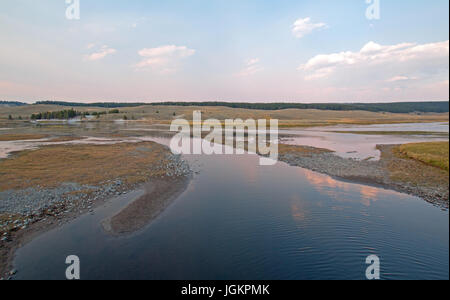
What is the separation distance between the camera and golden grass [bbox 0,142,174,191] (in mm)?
15305

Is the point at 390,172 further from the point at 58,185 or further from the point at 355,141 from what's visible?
the point at 58,185

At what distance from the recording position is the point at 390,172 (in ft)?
62.6

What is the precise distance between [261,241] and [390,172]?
16342 millimetres

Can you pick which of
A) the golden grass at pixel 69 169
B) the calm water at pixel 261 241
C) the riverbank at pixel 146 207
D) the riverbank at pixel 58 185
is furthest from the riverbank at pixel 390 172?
the golden grass at pixel 69 169

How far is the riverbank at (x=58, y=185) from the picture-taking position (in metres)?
9.41

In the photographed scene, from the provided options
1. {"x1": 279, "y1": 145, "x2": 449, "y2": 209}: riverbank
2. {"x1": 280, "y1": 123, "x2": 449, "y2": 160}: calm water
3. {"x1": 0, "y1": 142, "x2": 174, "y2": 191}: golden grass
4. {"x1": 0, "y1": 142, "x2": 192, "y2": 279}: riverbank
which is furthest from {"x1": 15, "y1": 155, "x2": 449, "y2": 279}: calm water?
{"x1": 280, "y1": 123, "x2": 449, "y2": 160}: calm water

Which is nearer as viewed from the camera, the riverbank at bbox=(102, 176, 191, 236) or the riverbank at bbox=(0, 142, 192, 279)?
the riverbank at bbox=(0, 142, 192, 279)

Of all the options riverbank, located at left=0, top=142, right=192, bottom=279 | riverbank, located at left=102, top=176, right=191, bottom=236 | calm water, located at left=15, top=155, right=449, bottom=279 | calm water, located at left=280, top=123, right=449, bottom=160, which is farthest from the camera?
calm water, located at left=280, top=123, right=449, bottom=160

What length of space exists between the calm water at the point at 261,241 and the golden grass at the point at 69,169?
515 centimetres

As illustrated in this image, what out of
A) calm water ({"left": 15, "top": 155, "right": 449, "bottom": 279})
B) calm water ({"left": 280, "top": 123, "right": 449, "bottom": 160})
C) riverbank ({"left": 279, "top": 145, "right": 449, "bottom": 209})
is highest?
calm water ({"left": 280, "top": 123, "right": 449, "bottom": 160})

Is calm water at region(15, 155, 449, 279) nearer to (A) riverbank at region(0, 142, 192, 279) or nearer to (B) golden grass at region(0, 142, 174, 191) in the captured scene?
(A) riverbank at region(0, 142, 192, 279)

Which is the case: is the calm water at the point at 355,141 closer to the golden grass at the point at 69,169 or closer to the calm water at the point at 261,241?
the calm water at the point at 261,241

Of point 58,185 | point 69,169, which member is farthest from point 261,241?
point 69,169

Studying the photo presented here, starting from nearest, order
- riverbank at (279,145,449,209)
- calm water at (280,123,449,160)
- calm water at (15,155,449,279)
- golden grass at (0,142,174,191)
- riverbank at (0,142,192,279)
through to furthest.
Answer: calm water at (15,155,449,279) < riverbank at (0,142,192,279) < riverbank at (279,145,449,209) < golden grass at (0,142,174,191) < calm water at (280,123,449,160)
